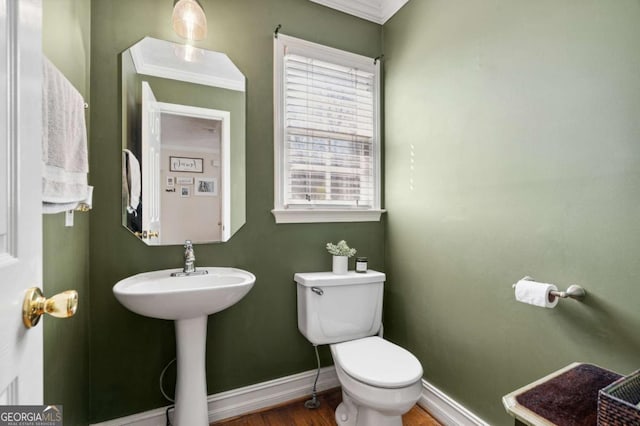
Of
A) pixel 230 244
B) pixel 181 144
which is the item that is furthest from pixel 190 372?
pixel 181 144

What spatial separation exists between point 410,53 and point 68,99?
1.80m

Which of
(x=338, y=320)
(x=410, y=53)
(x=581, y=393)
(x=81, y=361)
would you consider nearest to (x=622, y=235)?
(x=581, y=393)

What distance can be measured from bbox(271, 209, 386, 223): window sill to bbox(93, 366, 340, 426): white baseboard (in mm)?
987

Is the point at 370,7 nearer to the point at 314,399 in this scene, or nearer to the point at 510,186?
the point at 510,186

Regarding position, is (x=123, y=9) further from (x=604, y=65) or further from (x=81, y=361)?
(x=604, y=65)

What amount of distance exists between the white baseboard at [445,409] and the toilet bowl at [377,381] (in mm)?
405

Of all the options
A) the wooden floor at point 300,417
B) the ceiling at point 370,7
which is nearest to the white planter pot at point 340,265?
the wooden floor at point 300,417

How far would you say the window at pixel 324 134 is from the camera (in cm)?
187

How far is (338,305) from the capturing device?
177cm

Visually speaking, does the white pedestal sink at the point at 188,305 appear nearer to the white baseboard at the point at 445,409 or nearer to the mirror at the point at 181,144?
the mirror at the point at 181,144

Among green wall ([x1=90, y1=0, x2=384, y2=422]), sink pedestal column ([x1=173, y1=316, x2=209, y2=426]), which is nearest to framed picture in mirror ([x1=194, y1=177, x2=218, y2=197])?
green wall ([x1=90, y1=0, x2=384, y2=422])

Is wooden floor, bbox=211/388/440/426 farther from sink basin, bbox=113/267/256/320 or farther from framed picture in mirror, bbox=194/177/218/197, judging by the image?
framed picture in mirror, bbox=194/177/218/197

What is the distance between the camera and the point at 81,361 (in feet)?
4.45

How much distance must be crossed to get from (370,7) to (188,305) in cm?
218
